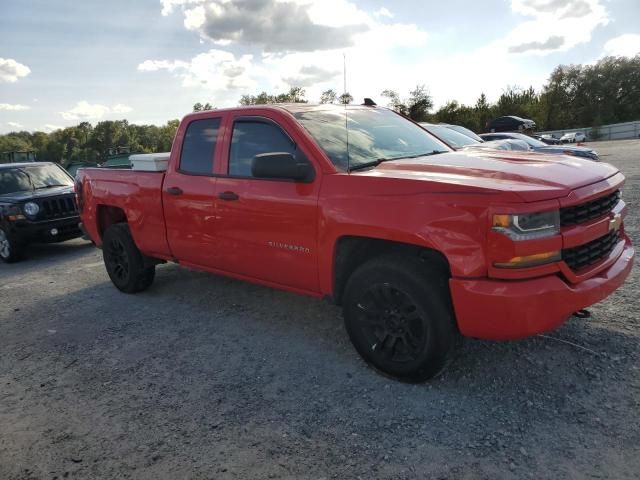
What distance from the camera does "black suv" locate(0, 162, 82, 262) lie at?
26.3 ft

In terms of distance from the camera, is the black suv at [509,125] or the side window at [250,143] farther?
the black suv at [509,125]

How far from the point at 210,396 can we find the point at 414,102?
43.2 meters

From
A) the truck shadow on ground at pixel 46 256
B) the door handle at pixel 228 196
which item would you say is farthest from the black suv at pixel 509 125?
the door handle at pixel 228 196

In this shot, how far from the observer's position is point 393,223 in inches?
116

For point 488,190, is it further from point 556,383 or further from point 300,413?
point 300,413

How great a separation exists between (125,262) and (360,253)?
3.34 metres

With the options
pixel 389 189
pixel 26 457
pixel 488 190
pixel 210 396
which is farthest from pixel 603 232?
pixel 26 457

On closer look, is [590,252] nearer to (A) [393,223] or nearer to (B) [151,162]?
(A) [393,223]

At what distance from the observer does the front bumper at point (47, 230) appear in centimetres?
800

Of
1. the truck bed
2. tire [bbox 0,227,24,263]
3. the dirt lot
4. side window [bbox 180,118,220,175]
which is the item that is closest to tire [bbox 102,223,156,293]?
the truck bed

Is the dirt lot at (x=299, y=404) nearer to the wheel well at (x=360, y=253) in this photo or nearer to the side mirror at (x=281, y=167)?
the wheel well at (x=360, y=253)

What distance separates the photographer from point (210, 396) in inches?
128

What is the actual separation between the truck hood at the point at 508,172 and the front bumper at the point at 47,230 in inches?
272

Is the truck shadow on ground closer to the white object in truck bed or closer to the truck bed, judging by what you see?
the truck bed
